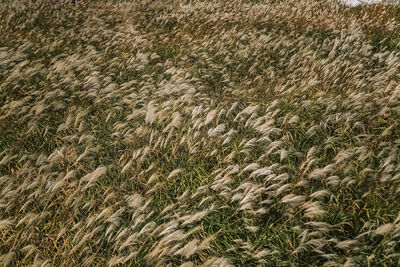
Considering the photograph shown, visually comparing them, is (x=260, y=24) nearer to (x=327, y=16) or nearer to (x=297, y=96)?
(x=327, y=16)

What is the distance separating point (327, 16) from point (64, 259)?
8247 millimetres

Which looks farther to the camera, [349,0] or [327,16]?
[349,0]

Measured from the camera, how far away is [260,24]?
8094 mm

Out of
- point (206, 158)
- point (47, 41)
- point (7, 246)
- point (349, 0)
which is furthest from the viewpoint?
point (349, 0)

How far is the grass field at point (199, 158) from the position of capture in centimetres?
228

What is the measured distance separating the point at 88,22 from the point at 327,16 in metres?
5.66

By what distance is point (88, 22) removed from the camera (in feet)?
25.9

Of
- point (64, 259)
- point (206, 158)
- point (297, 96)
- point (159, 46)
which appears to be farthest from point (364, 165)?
point (159, 46)

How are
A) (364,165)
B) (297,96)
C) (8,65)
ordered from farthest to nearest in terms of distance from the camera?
(8,65) < (297,96) < (364,165)

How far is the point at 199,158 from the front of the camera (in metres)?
3.21

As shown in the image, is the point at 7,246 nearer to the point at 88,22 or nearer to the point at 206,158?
the point at 206,158

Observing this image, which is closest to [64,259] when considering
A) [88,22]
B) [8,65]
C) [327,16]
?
[8,65]

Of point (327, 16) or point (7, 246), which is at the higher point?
point (327, 16)

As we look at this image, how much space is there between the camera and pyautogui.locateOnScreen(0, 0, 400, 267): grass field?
228cm
